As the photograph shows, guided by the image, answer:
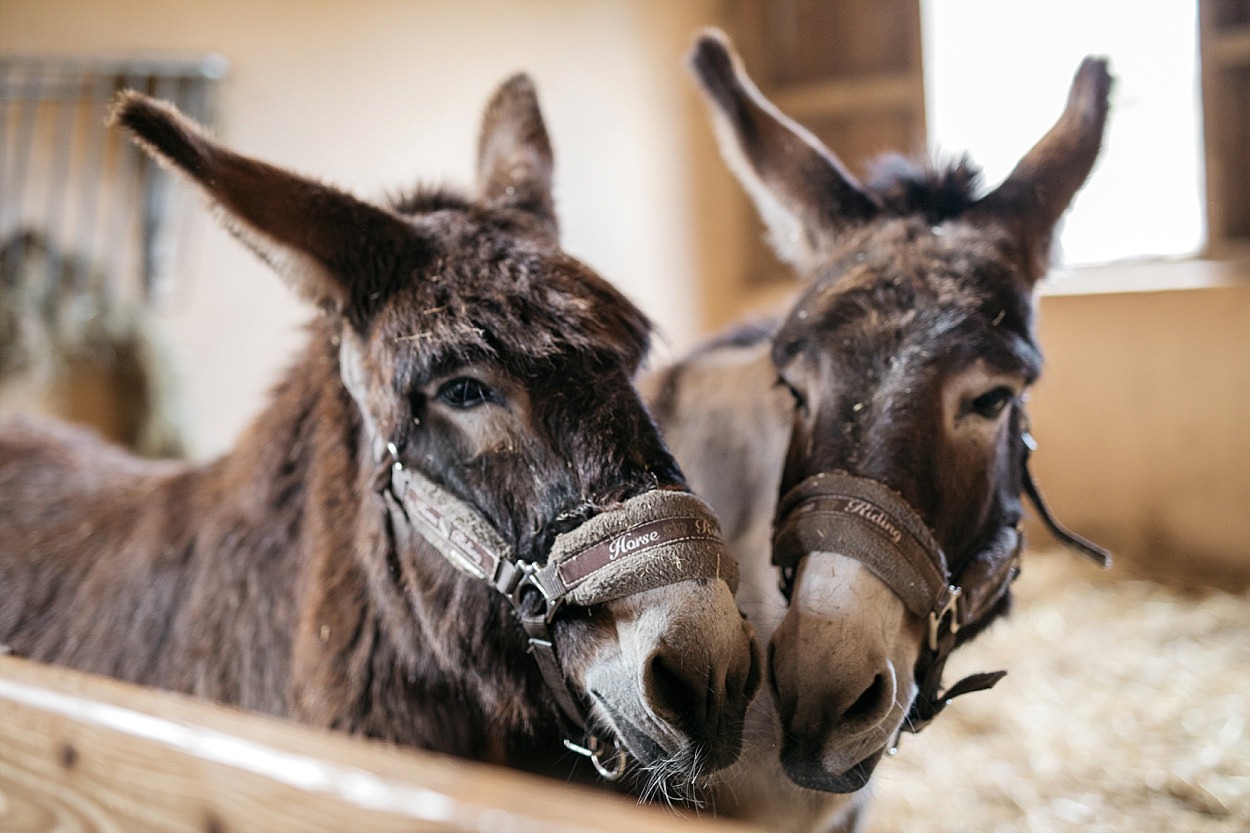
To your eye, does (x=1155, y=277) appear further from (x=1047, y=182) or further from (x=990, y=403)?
(x=990, y=403)

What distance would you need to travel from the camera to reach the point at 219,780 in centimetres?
81

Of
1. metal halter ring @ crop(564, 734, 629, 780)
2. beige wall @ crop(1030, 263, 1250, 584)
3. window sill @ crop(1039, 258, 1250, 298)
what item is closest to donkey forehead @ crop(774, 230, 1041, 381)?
metal halter ring @ crop(564, 734, 629, 780)

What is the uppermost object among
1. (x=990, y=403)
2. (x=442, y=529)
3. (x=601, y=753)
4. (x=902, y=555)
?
(x=990, y=403)

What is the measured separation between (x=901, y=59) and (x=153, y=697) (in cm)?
527

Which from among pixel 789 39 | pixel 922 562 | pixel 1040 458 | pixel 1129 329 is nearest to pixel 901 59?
pixel 789 39

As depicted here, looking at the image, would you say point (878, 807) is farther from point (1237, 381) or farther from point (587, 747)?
point (1237, 381)

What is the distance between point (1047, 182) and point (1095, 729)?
7.08 feet

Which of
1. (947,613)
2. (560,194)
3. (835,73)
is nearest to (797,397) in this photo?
(947,613)

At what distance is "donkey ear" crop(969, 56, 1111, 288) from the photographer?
1959 mm

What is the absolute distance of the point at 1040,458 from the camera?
15.6 feet

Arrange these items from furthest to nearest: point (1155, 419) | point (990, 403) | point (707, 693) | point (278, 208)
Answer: point (1155, 419) → point (990, 403) → point (278, 208) → point (707, 693)

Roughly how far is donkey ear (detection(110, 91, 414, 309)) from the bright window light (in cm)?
315

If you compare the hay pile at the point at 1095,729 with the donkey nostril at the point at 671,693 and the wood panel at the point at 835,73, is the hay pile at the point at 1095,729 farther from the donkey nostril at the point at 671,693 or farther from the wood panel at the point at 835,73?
the wood panel at the point at 835,73

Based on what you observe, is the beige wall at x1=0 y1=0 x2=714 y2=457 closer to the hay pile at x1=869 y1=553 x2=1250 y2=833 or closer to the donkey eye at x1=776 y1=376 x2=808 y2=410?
the donkey eye at x1=776 y1=376 x2=808 y2=410
